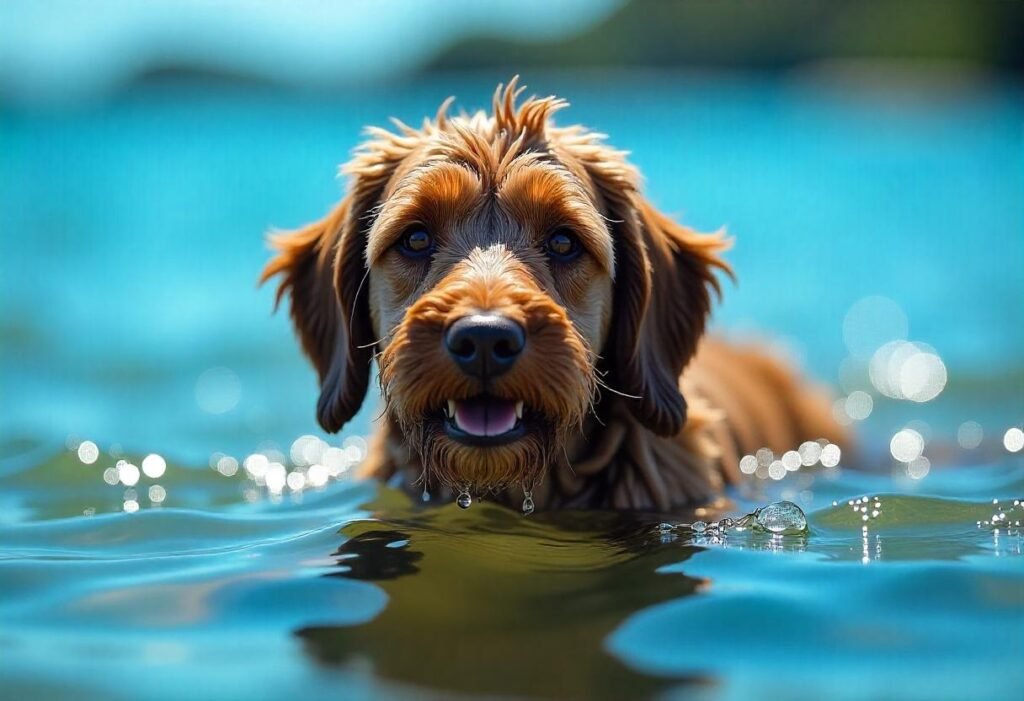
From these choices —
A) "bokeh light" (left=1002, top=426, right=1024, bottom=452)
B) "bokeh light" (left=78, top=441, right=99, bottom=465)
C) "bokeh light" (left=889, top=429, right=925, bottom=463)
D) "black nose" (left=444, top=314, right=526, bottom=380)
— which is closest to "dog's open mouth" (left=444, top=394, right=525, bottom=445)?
"black nose" (left=444, top=314, right=526, bottom=380)

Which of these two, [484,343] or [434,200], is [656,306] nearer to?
[434,200]

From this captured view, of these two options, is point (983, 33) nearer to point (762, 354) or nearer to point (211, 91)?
point (211, 91)

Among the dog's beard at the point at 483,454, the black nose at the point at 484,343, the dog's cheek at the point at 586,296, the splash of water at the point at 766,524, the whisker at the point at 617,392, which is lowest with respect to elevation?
the splash of water at the point at 766,524

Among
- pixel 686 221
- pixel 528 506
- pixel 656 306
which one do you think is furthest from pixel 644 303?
pixel 686 221

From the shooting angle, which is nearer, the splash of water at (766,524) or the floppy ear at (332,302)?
the splash of water at (766,524)

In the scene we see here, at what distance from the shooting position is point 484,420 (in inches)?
180

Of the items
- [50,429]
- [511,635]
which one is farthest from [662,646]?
[50,429]

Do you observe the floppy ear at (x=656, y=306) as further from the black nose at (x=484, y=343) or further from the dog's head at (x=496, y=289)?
the black nose at (x=484, y=343)

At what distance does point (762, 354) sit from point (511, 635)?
473cm

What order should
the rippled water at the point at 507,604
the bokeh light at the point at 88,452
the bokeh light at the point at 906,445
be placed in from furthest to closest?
the bokeh light at the point at 906,445 → the bokeh light at the point at 88,452 → the rippled water at the point at 507,604

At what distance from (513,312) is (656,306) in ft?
4.73

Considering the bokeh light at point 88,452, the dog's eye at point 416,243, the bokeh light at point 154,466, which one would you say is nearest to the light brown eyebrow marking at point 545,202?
the dog's eye at point 416,243

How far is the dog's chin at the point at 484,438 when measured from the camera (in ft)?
15.0

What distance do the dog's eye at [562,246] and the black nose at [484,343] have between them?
78 cm
